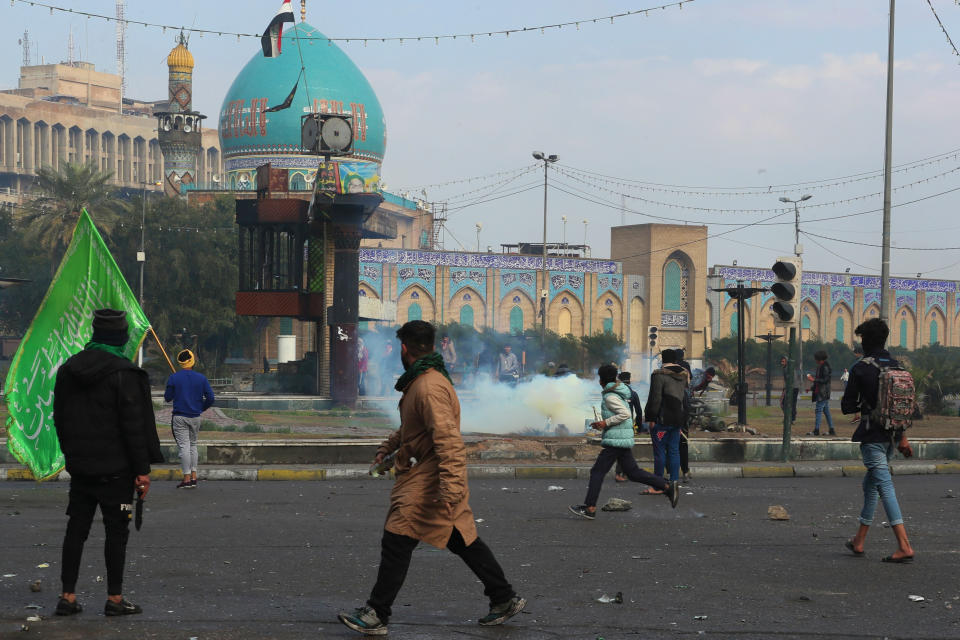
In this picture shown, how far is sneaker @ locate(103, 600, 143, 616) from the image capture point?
615 cm

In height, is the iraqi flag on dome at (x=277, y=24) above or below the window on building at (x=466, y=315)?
above

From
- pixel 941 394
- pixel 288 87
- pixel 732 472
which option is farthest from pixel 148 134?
pixel 732 472

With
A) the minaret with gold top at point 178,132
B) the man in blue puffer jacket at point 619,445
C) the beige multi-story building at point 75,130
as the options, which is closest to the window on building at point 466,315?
the minaret with gold top at point 178,132

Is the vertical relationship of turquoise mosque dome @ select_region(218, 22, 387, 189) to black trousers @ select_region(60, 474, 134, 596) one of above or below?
above

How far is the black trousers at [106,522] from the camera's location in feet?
20.2

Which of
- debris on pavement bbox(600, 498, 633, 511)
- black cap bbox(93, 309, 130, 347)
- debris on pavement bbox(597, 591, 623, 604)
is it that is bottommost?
debris on pavement bbox(600, 498, 633, 511)

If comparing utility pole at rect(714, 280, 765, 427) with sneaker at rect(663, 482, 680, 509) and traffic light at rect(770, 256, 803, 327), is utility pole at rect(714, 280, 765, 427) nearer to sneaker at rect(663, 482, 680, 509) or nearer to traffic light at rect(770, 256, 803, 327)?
traffic light at rect(770, 256, 803, 327)

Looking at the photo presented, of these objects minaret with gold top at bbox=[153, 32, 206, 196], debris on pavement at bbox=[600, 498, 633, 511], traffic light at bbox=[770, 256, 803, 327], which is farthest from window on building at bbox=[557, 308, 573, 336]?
debris on pavement at bbox=[600, 498, 633, 511]

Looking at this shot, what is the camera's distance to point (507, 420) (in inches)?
915

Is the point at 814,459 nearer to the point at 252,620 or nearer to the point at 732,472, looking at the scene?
the point at 732,472

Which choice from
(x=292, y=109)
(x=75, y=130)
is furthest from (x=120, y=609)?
(x=75, y=130)

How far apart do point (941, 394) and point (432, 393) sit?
25.3 meters

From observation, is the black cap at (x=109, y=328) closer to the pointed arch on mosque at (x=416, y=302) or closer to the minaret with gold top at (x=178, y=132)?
the pointed arch on mosque at (x=416, y=302)

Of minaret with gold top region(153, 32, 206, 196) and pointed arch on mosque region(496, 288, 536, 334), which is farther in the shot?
minaret with gold top region(153, 32, 206, 196)
